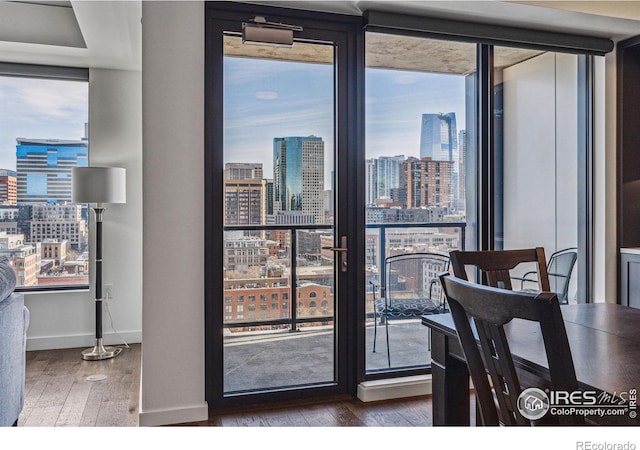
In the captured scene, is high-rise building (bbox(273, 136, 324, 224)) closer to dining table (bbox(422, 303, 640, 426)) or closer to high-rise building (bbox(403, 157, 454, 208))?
high-rise building (bbox(403, 157, 454, 208))

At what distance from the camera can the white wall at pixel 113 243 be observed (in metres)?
4.39

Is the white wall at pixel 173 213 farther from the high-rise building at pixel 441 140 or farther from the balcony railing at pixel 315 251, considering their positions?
the high-rise building at pixel 441 140

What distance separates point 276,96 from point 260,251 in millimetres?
942

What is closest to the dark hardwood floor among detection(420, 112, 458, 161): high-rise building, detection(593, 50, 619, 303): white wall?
detection(420, 112, 458, 161): high-rise building

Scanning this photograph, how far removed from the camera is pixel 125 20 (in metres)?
3.38

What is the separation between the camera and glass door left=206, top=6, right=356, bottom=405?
3016 mm

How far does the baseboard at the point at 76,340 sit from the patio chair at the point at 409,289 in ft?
7.76

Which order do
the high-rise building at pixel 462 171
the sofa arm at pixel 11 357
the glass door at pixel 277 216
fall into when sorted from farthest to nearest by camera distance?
the high-rise building at pixel 462 171 → the glass door at pixel 277 216 → the sofa arm at pixel 11 357

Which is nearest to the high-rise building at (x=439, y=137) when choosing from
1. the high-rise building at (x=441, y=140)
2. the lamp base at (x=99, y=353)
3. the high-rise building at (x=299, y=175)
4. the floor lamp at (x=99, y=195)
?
the high-rise building at (x=441, y=140)

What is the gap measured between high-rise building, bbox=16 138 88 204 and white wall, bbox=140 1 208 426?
210cm

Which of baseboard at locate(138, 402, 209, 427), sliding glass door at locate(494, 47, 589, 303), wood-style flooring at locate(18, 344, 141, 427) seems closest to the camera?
baseboard at locate(138, 402, 209, 427)

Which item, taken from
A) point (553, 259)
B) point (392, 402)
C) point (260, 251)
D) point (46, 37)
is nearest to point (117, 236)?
point (46, 37)

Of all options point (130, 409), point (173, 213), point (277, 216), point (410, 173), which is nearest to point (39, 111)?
point (173, 213)

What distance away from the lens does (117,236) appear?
4.51 metres
